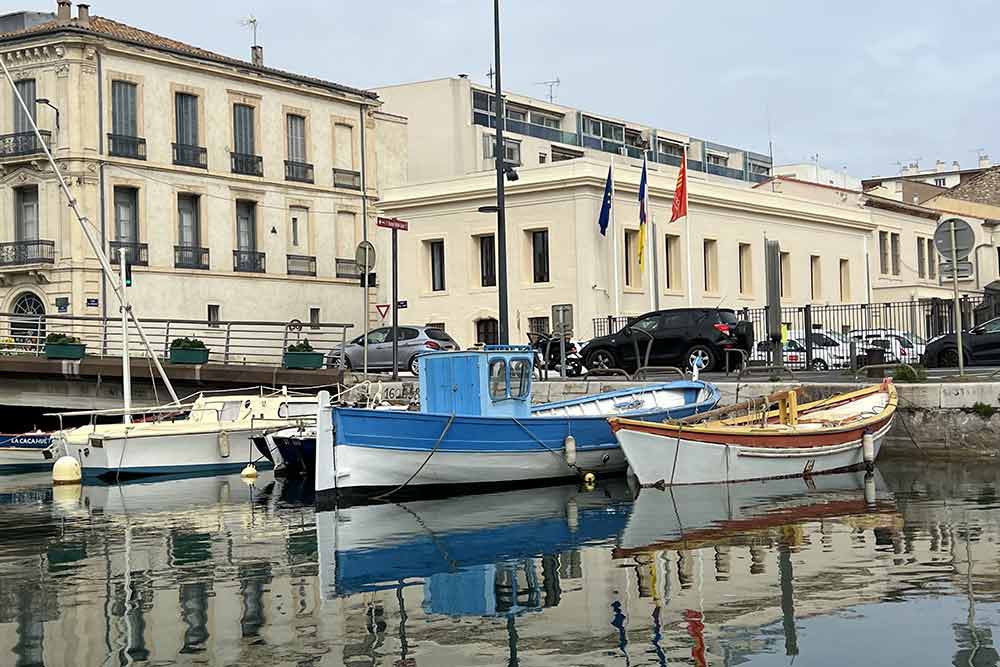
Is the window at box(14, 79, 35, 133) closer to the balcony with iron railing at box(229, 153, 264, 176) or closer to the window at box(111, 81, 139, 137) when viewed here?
the window at box(111, 81, 139, 137)

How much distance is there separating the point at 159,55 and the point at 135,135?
112 inches

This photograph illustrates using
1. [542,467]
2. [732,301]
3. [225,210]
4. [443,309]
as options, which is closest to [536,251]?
[443,309]

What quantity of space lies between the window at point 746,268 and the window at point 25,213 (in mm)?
24002

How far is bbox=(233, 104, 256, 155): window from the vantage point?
47969mm

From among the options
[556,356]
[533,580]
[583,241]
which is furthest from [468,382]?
[583,241]

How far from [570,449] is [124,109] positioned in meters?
27.4

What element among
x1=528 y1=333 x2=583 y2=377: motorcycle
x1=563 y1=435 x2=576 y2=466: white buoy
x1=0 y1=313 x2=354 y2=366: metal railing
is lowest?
x1=563 y1=435 x2=576 y2=466: white buoy

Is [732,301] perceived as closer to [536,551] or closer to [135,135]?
[135,135]

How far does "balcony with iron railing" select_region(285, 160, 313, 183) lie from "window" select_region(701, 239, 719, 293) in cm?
1472

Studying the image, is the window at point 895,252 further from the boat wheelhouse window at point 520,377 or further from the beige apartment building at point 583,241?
the boat wheelhouse window at point 520,377

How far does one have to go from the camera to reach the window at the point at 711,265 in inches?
1845

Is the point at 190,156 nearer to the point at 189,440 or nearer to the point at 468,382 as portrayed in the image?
the point at 189,440

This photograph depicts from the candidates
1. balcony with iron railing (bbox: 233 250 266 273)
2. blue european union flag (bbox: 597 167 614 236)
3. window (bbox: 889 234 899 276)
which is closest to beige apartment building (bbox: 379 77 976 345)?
window (bbox: 889 234 899 276)

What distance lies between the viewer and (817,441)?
20922mm
